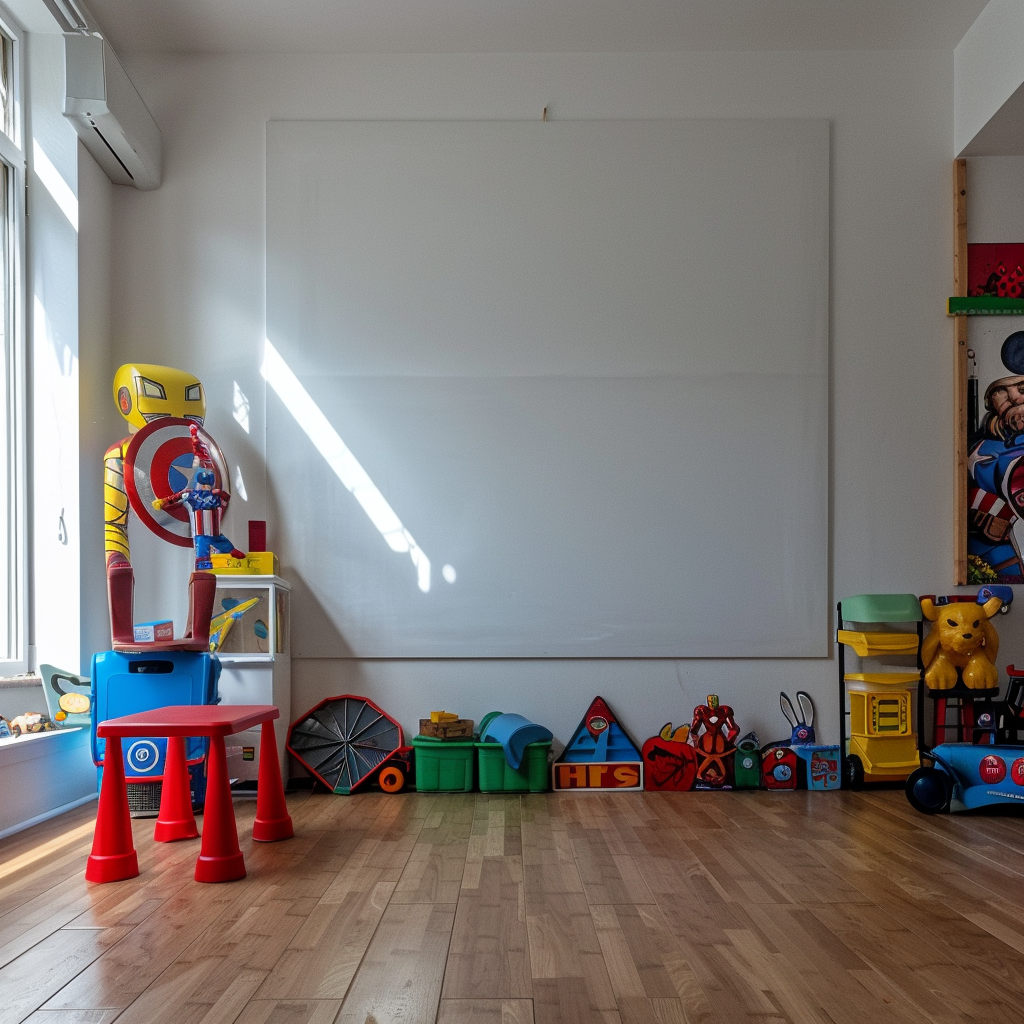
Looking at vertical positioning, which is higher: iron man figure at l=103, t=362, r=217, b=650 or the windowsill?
iron man figure at l=103, t=362, r=217, b=650

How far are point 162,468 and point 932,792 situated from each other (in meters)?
3.44

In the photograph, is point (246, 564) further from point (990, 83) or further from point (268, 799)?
point (990, 83)

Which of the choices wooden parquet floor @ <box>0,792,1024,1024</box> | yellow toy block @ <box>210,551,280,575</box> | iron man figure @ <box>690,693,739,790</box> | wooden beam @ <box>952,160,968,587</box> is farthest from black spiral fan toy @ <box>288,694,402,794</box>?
wooden beam @ <box>952,160,968,587</box>

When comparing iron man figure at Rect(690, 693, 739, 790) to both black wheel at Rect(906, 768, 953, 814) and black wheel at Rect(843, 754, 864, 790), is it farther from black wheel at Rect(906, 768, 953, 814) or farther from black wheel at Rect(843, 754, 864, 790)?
black wheel at Rect(906, 768, 953, 814)

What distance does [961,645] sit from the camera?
14.4 ft

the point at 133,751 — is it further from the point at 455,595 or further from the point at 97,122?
the point at 97,122

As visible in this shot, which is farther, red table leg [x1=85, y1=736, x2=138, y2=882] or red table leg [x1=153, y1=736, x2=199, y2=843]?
red table leg [x1=153, y1=736, x2=199, y2=843]

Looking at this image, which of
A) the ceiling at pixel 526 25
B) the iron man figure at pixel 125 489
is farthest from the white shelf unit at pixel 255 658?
the ceiling at pixel 526 25

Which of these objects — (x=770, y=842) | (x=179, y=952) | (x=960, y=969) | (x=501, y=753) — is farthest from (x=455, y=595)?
A: (x=960, y=969)

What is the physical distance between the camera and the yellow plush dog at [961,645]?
439 centimetres

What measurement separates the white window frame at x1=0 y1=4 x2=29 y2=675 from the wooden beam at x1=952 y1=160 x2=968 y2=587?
4212 millimetres

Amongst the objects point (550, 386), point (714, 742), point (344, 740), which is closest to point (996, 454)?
point (714, 742)

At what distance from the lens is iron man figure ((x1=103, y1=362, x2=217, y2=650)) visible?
370 centimetres

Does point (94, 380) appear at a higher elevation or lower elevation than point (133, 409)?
higher
